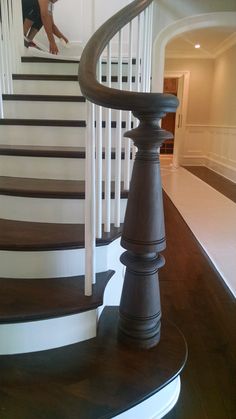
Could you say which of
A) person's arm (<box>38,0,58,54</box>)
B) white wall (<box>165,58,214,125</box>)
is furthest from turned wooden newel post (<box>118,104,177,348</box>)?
white wall (<box>165,58,214,125</box>)

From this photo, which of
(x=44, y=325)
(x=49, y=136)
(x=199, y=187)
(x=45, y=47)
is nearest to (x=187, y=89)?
(x=199, y=187)

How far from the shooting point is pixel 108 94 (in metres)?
0.90

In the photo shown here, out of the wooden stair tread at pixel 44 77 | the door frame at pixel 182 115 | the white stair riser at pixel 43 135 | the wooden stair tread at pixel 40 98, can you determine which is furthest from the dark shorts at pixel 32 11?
the door frame at pixel 182 115

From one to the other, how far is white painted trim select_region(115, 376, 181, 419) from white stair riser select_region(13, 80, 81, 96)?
2.21 m

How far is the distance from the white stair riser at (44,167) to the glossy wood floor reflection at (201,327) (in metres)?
0.94

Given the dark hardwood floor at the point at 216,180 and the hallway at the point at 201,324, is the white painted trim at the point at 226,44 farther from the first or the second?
the hallway at the point at 201,324

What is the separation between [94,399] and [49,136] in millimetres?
1635

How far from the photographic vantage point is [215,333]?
153cm

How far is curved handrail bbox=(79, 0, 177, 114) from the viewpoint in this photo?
0.86 meters

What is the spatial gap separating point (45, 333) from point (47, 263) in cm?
31

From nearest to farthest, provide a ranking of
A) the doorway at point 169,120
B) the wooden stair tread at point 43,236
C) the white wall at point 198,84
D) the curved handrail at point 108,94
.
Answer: the curved handrail at point 108,94 → the wooden stair tread at point 43,236 → the white wall at point 198,84 → the doorway at point 169,120

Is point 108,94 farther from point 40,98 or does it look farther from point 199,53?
point 199,53

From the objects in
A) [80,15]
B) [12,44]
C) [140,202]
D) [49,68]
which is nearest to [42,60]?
[49,68]

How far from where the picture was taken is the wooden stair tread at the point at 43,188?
4.93 feet
